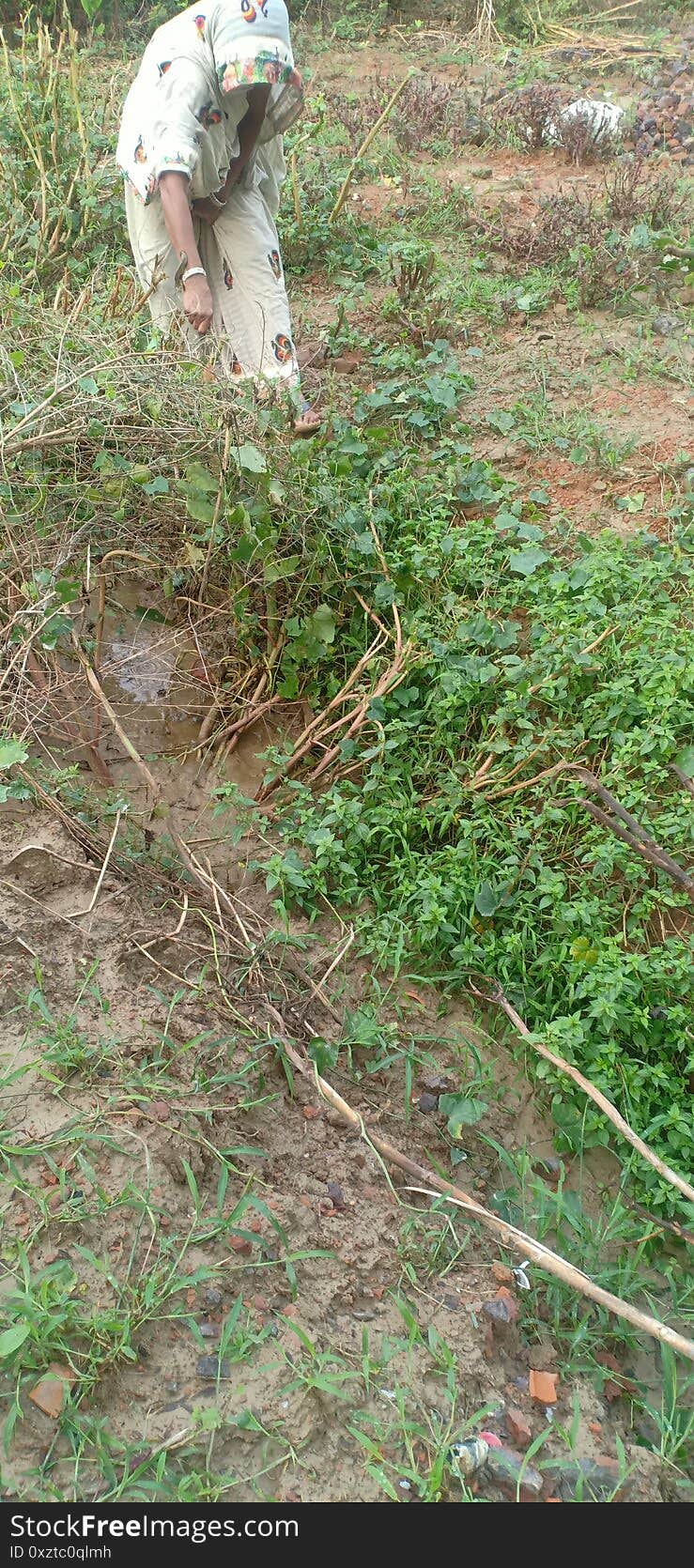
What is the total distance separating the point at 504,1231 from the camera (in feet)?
7.30

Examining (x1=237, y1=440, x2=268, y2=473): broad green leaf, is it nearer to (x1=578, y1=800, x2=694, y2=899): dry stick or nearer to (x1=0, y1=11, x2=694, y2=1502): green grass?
(x1=0, y1=11, x2=694, y2=1502): green grass

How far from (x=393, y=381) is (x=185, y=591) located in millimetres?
1481

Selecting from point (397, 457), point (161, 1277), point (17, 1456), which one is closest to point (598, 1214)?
point (161, 1277)

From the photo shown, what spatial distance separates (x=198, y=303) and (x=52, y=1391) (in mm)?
3036

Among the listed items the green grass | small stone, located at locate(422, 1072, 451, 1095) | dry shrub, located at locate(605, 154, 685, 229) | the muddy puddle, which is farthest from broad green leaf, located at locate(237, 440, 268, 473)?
dry shrub, located at locate(605, 154, 685, 229)

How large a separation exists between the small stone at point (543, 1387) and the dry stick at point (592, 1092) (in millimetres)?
485

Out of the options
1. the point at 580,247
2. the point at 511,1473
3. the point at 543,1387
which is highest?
the point at 580,247

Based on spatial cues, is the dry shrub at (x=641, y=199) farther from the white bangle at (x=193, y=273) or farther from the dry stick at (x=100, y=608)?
the dry stick at (x=100, y=608)

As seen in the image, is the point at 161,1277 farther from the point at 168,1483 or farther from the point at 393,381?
the point at 393,381

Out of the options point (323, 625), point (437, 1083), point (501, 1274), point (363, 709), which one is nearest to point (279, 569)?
point (323, 625)

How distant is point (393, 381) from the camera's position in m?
4.22

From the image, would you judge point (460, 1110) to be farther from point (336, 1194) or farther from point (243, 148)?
point (243, 148)

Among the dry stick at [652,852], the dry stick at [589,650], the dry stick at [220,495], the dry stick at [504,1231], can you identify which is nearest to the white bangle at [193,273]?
the dry stick at [220,495]

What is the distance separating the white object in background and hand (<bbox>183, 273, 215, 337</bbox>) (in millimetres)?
3386
